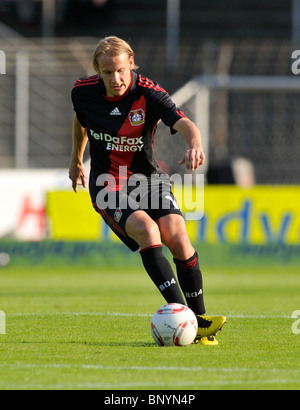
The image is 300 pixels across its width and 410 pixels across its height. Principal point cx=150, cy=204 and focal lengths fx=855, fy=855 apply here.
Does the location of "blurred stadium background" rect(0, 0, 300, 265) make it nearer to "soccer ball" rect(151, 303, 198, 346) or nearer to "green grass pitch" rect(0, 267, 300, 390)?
Result: "green grass pitch" rect(0, 267, 300, 390)

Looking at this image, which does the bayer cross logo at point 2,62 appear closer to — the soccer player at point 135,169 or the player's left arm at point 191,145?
the soccer player at point 135,169

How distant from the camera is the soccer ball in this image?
580 centimetres

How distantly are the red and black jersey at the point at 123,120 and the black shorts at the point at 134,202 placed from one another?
0.46 ft

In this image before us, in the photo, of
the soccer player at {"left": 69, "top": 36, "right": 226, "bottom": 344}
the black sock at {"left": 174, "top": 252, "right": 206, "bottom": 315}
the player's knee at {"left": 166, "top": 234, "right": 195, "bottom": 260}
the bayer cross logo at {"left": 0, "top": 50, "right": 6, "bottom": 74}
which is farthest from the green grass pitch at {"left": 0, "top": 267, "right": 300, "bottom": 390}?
the bayer cross logo at {"left": 0, "top": 50, "right": 6, "bottom": 74}

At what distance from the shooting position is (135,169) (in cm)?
639

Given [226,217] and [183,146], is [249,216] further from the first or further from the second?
[183,146]

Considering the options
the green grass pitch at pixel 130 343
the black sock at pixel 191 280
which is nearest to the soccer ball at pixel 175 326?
the green grass pitch at pixel 130 343

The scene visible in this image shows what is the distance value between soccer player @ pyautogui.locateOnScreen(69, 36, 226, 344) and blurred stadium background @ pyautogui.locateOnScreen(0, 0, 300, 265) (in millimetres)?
8884

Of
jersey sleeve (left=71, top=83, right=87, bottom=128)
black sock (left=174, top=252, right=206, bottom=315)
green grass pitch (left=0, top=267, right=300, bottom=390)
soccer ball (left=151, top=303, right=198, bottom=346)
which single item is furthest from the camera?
jersey sleeve (left=71, top=83, right=87, bottom=128)

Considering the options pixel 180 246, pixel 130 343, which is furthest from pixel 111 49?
pixel 130 343

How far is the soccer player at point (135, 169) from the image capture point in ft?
19.7

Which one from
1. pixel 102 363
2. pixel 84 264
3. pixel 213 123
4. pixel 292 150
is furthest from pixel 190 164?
pixel 292 150
